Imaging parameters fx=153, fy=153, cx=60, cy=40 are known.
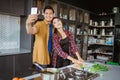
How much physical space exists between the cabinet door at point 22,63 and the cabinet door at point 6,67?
132mm

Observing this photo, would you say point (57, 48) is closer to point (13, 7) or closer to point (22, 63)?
point (22, 63)

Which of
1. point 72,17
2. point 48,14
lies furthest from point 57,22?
point 72,17

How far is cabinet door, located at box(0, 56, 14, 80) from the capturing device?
9.04 ft

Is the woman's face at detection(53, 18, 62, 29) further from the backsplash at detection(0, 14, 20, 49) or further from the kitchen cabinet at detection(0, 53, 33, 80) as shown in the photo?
the backsplash at detection(0, 14, 20, 49)

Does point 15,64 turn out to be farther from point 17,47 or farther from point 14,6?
point 14,6

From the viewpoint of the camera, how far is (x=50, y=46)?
79.0 inches

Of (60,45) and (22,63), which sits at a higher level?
(60,45)

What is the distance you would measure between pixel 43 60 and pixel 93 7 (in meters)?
4.84

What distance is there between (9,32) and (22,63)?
0.86 m

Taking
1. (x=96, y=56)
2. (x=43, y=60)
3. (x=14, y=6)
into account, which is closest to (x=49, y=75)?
(x=43, y=60)

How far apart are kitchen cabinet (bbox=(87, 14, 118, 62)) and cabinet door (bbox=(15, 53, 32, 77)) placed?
2983 mm

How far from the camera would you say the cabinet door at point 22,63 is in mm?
3020

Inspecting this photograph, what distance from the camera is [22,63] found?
122 inches

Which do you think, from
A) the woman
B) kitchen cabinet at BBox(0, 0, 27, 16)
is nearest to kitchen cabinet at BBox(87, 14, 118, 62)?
kitchen cabinet at BBox(0, 0, 27, 16)
